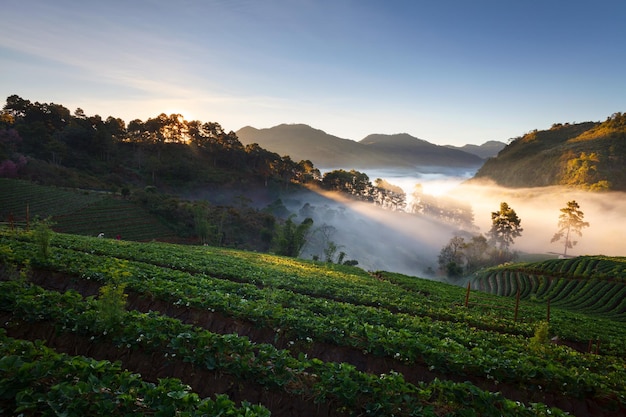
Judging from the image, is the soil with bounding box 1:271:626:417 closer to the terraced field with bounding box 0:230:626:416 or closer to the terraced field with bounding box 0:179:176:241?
the terraced field with bounding box 0:230:626:416

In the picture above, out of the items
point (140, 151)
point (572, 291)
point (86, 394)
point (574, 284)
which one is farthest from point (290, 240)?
point (140, 151)

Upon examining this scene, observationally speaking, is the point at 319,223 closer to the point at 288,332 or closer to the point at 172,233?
the point at 172,233

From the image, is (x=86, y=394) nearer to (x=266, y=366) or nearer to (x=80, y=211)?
(x=266, y=366)

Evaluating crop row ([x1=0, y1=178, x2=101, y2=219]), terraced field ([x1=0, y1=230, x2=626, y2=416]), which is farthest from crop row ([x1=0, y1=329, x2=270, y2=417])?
crop row ([x1=0, y1=178, x2=101, y2=219])

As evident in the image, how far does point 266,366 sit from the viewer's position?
768cm

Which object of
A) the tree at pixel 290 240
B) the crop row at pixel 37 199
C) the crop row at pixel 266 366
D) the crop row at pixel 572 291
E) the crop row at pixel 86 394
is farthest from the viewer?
the tree at pixel 290 240

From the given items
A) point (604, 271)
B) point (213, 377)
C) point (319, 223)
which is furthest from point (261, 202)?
point (213, 377)

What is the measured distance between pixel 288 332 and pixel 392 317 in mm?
5994

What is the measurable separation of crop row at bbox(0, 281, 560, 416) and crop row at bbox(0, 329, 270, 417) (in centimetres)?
181

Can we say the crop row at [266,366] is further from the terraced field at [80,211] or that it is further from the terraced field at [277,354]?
the terraced field at [80,211]

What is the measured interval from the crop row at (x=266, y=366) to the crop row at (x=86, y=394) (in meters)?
1.81

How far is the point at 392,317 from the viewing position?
48.3 ft

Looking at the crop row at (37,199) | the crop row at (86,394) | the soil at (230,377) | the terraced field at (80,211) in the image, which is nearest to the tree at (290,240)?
the terraced field at (80,211)

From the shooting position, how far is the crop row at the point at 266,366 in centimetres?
709
